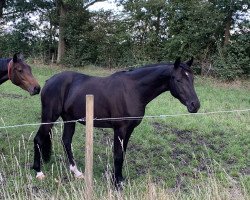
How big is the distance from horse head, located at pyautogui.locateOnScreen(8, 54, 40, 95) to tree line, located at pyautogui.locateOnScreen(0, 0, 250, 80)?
14257mm

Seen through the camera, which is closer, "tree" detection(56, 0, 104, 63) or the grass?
the grass

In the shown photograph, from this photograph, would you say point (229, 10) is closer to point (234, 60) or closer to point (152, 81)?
point (234, 60)

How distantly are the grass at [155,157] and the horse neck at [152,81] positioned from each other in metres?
1.07

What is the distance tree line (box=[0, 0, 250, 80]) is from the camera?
63.1ft

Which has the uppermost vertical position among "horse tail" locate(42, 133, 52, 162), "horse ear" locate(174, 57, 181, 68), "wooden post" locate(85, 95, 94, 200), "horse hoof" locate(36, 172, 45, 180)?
"horse ear" locate(174, 57, 181, 68)

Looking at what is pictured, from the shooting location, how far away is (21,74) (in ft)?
19.2

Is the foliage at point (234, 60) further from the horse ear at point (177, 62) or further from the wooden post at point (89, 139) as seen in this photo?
the wooden post at point (89, 139)

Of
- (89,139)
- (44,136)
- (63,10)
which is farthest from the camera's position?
(63,10)

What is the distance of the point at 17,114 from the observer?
9117mm

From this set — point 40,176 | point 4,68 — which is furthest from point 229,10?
point 40,176

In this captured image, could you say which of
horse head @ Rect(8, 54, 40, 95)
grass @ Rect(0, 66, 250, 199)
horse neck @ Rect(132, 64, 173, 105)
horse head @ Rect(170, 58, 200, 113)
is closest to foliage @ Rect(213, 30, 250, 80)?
grass @ Rect(0, 66, 250, 199)

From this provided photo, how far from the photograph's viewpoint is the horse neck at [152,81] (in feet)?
17.5

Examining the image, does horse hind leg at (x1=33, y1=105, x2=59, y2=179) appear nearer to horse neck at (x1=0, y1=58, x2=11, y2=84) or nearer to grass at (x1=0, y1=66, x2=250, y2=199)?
grass at (x1=0, y1=66, x2=250, y2=199)

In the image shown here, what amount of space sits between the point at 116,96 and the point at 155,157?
68.0 inches
